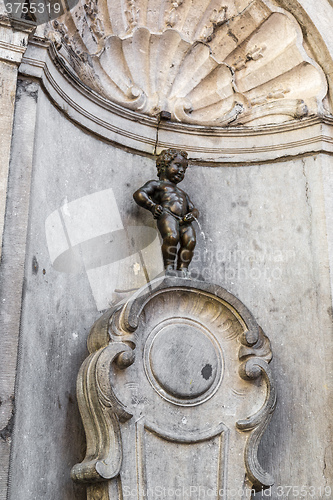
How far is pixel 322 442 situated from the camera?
3654 mm

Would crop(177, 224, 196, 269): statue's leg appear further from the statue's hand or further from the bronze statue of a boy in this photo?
the statue's hand

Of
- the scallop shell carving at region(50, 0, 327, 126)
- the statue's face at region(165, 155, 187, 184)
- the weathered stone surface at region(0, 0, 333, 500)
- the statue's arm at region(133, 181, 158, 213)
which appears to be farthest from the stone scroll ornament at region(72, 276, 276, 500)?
the scallop shell carving at region(50, 0, 327, 126)

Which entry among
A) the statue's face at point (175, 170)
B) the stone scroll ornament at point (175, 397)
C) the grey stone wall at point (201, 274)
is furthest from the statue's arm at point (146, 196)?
the stone scroll ornament at point (175, 397)

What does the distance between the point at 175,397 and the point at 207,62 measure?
2422mm

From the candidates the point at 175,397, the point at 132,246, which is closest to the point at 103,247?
the point at 132,246

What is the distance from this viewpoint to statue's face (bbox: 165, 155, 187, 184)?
3.95 m

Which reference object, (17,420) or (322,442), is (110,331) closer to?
(17,420)

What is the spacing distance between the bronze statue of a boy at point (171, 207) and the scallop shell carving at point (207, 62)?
0.60 m

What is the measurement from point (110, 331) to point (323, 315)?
1356mm

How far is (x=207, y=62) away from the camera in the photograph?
4578 millimetres

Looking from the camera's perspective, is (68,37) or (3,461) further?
(68,37)

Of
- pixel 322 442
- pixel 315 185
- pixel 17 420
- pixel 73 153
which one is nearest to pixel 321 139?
pixel 315 185

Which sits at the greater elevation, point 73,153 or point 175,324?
point 73,153

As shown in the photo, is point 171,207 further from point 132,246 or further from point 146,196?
point 132,246
